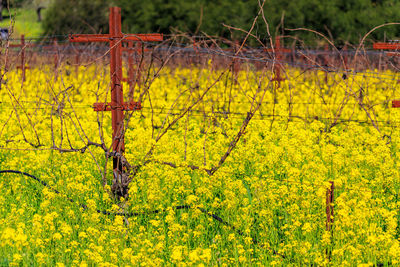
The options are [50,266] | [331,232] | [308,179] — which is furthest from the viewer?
[308,179]

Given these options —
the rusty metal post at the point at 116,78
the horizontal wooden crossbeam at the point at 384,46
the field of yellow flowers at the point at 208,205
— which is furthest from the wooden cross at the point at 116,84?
the horizontal wooden crossbeam at the point at 384,46

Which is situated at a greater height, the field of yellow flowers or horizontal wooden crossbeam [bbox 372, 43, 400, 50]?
horizontal wooden crossbeam [bbox 372, 43, 400, 50]

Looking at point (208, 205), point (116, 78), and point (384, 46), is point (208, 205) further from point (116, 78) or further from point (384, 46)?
point (384, 46)

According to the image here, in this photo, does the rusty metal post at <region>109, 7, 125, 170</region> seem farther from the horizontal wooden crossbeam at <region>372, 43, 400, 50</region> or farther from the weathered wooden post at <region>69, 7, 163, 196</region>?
the horizontal wooden crossbeam at <region>372, 43, 400, 50</region>

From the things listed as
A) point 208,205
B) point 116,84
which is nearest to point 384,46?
point 208,205

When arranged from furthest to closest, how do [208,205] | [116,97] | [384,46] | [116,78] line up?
[384,46], [116,97], [116,78], [208,205]

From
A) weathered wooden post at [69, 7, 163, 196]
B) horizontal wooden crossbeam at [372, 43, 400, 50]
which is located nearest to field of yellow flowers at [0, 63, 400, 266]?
weathered wooden post at [69, 7, 163, 196]

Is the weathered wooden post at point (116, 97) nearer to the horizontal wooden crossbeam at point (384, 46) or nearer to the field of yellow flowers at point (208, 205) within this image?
the field of yellow flowers at point (208, 205)

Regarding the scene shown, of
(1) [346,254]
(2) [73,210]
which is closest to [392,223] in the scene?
(1) [346,254]

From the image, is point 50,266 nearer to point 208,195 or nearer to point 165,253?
point 165,253

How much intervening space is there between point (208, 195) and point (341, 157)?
2016mm

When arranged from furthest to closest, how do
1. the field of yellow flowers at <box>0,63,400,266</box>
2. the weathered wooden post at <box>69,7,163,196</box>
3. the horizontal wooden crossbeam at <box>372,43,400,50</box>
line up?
the horizontal wooden crossbeam at <box>372,43,400,50</box>, the weathered wooden post at <box>69,7,163,196</box>, the field of yellow flowers at <box>0,63,400,266</box>

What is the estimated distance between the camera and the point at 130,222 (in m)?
5.60

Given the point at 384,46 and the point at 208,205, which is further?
the point at 384,46
